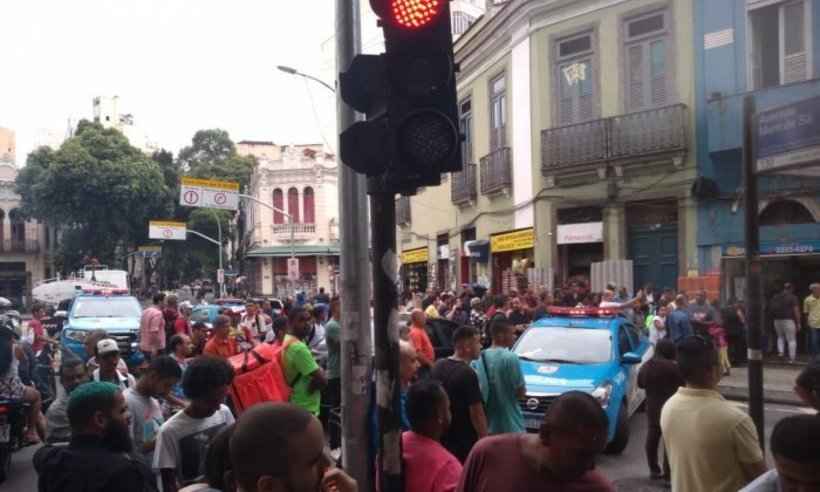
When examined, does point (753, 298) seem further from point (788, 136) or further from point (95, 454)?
point (95, 454)

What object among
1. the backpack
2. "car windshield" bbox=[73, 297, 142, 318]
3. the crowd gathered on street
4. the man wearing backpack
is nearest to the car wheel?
the crowd gathered on street

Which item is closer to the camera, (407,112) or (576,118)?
(407,112)

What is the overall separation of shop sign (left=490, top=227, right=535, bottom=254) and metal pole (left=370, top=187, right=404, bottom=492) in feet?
59.2

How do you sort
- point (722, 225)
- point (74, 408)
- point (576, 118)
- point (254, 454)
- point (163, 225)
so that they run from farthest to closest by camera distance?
point (163, 225) < point (576, 118) < point (722, 225) < point (74, 408) < point (254, 454)

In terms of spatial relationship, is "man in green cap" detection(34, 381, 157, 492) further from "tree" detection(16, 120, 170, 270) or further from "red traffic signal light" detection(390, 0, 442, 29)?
"tree" detection(16, 120, 170, 270)

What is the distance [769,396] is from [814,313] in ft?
10.6

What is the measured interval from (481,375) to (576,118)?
1554cm

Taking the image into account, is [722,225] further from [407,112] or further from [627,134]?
[407,112]

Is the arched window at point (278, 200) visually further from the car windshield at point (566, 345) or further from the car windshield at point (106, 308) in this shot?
the car windshield at point (566, 345)

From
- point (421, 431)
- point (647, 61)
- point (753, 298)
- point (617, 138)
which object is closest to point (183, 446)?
point (421, 431)

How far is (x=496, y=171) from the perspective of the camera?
2355 cm

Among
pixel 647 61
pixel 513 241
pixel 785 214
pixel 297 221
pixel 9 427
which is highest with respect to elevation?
pixel 647 61

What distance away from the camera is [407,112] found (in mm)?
3773

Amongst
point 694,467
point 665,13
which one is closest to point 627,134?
point 665,13
